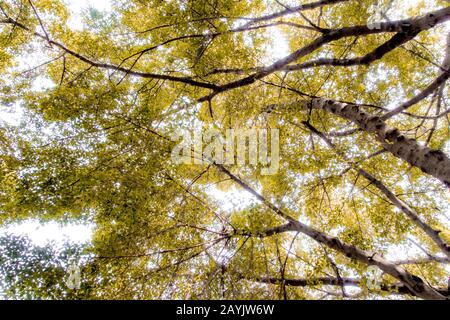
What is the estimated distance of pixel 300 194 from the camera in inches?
171

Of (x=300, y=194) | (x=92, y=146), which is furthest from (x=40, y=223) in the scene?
(x=300, y=194)

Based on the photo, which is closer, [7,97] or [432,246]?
[7,97]

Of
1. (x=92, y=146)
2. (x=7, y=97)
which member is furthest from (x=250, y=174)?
(x=7, y=97)

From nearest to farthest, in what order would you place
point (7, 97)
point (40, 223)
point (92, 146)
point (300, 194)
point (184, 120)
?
point (40, 223) < point (92, 146) < point (184, 120) < point (300, 194) < point (7, 97)

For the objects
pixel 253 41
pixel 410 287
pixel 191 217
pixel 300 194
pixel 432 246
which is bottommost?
pixel 410 287

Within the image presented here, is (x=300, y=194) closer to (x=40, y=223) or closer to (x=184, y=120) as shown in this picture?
(x=184, y=120)

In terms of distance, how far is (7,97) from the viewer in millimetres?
4609

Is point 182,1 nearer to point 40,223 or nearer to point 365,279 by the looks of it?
point 40,223

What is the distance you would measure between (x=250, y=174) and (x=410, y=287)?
3007mm

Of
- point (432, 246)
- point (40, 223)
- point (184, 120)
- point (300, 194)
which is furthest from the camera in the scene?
point (432, 246)

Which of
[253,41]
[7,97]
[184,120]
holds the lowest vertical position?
[184,120]

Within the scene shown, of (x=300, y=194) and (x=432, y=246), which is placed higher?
(x=300, y=194)

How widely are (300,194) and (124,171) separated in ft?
10.3
